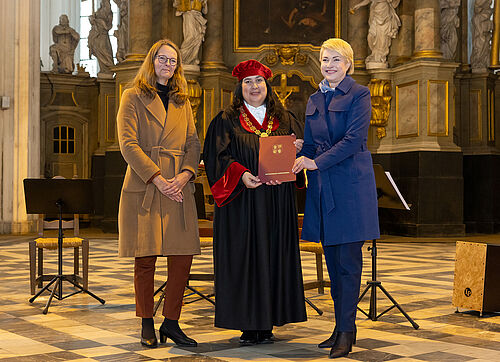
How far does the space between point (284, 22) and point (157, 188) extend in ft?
40.7

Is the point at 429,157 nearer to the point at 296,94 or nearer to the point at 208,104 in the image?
the point at 296,94

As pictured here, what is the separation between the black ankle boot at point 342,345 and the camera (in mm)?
4336

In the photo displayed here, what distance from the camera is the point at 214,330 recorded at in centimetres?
520

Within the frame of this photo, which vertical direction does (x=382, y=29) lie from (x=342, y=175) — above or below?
above

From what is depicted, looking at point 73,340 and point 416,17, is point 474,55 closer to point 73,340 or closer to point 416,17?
point 416,17

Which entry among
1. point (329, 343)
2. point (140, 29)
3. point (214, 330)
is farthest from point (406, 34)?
point (329, 343)

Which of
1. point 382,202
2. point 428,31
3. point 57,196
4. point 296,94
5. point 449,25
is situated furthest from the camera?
point 296,94

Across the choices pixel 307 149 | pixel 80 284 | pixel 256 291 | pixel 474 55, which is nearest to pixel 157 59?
pixel 307 149

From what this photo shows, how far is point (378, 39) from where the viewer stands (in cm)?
1595

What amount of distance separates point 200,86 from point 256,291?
11.8 meters

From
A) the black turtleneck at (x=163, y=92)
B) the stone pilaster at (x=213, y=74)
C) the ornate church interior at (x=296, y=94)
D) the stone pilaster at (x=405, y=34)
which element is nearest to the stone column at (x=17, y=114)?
the ornate church interior at (x=296, y=94)

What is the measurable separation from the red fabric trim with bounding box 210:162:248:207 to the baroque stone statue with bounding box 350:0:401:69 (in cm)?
1180

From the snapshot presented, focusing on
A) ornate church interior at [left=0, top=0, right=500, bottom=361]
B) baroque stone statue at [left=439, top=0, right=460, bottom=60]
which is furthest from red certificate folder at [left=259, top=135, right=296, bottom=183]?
baroque stone statue at [left=439, top=0, right=460, bottom=60]

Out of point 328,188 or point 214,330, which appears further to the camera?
point 214,330
